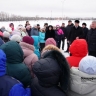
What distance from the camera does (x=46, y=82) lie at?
1972 mm

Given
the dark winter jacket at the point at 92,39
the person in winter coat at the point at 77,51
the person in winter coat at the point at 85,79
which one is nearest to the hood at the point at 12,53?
the person in winter coat at the point at 85,79

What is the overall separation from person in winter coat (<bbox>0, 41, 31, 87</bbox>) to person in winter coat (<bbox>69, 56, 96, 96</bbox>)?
28.5 inches

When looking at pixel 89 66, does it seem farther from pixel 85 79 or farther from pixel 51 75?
pixel 51 75

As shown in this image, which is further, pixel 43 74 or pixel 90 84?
pixel 90 84

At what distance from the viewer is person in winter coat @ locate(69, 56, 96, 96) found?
2066 millimetres

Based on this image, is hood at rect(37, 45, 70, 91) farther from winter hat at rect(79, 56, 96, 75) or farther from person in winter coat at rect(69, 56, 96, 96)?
winter hat at rect(79, 56, 96, 75)

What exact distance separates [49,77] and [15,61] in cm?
71

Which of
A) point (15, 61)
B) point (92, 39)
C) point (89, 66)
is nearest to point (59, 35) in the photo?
point (92, 39)

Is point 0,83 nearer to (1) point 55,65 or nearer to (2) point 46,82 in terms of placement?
(2) point 46,82

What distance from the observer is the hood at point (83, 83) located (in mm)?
2061

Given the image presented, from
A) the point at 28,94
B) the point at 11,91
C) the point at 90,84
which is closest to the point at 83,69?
the point at 90,84

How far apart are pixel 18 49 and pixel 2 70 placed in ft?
1.99

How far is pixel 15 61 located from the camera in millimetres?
2471

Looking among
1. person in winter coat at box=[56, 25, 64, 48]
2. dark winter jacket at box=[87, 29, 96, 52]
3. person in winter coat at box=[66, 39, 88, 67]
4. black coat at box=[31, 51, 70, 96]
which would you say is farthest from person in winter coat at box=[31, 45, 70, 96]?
person in winter coat at box=[56, 25, 64, 48]
